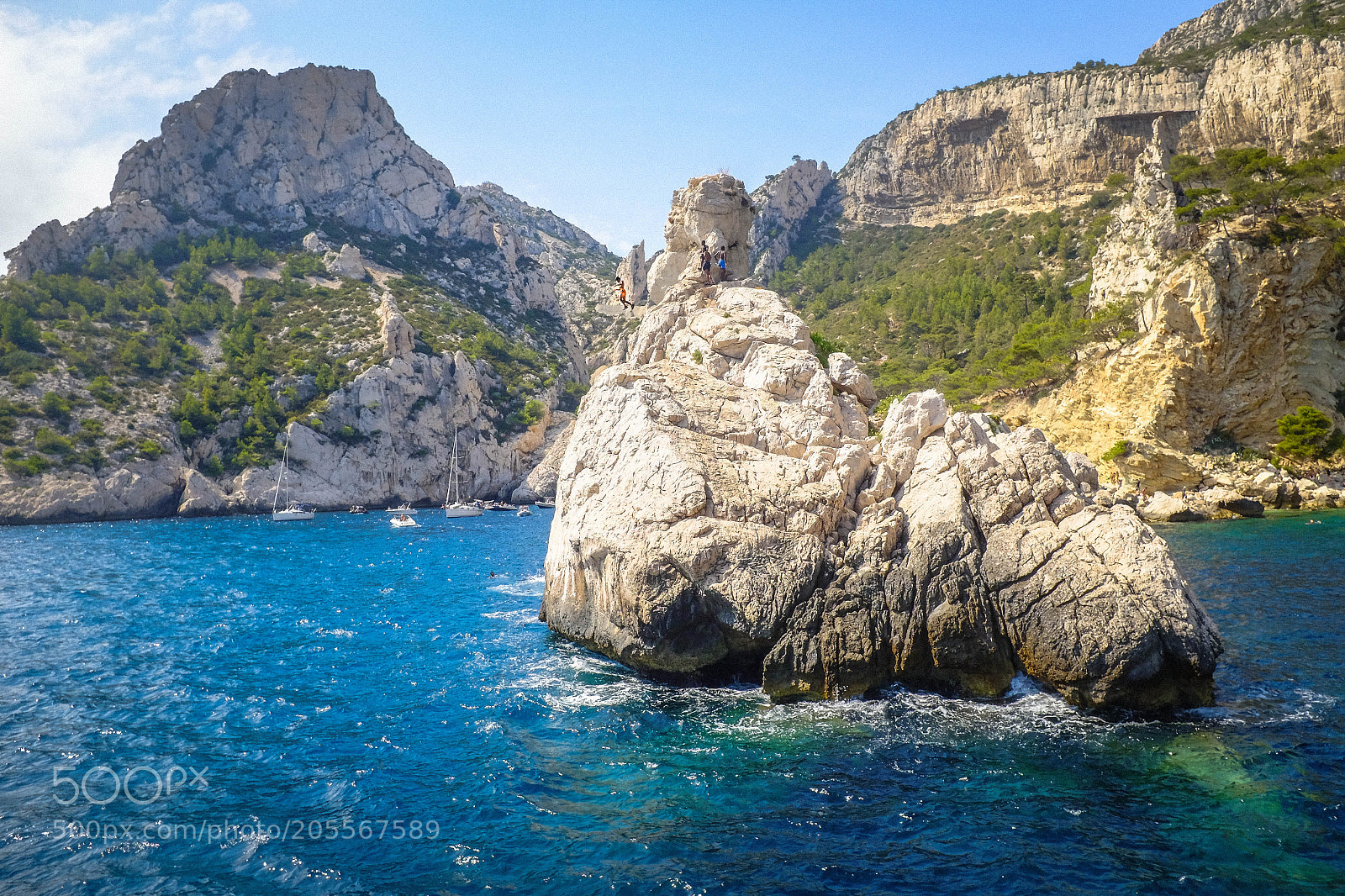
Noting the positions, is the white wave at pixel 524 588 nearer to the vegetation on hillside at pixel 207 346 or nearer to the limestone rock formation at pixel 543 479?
the vegetation on hillside at pixel 207 346

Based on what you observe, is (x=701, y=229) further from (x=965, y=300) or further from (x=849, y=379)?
(x=965, y=300)

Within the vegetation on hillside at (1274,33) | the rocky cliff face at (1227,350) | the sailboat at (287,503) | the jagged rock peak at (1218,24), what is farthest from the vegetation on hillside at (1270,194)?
the sailboat at (287,503)

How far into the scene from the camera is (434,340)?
97.8 meters

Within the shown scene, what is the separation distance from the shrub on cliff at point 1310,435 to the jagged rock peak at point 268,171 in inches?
4762

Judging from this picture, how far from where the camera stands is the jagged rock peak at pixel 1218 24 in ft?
358

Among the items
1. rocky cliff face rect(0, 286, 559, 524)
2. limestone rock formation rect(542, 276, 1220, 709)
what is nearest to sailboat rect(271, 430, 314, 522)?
rocky cliff face rect(0, 286, 559, 524)

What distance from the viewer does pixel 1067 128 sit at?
118 metres

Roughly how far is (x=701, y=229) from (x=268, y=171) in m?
109

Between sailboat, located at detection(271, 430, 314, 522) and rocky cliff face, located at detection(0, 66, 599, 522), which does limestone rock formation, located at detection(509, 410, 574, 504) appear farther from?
sailboat, located at detection(271, 430, 314, 522)

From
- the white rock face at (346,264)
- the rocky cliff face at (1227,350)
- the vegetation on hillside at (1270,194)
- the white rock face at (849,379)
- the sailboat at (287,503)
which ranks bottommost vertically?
the sailboat at (287,503)

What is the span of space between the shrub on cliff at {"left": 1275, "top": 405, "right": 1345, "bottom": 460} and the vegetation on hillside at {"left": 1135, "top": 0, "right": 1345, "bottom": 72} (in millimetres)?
66072

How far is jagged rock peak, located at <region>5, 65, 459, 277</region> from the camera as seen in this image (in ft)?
327

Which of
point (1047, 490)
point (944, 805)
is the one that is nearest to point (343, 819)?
point (944, 805)

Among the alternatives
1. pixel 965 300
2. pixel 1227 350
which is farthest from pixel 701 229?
pixel 965 300
